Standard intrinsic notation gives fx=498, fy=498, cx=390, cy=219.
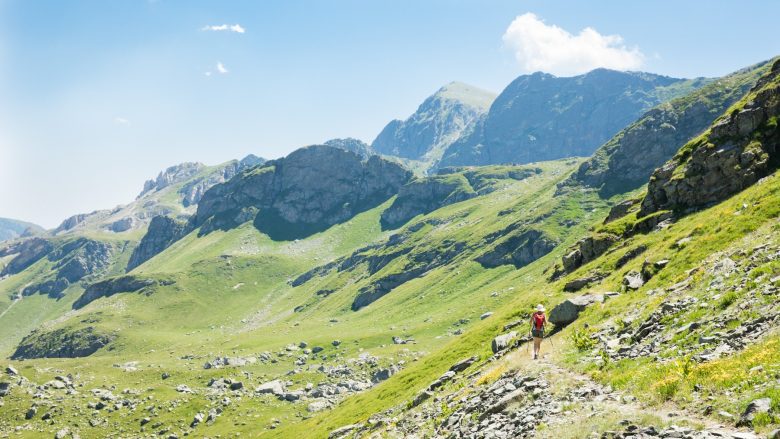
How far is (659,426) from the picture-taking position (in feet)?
57.7

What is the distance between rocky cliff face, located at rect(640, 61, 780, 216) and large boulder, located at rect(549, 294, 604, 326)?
2830 centimetres

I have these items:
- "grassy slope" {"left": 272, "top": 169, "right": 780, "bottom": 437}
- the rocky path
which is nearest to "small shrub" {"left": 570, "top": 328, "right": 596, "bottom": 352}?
"grassy slope" {"left": 272, "top": 169, "right": 780, "bottom": 437}

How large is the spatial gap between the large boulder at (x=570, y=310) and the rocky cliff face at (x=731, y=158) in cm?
2830

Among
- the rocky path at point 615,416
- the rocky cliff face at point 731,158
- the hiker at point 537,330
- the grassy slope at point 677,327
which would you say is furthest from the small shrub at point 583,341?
the rocky cliff face at point 731,158

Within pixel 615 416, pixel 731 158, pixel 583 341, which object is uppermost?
pixel 731 158

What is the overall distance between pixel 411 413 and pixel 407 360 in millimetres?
136195

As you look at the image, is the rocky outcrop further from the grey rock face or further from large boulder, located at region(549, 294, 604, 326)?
the grey rock face

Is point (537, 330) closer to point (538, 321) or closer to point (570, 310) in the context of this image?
point (538, 321)

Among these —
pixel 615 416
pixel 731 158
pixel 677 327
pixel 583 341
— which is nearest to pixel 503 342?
pixel 583 341

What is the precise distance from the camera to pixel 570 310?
137 ft

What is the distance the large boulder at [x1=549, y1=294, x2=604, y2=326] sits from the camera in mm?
41594

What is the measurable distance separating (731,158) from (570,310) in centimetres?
3384

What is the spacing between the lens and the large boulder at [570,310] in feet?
136

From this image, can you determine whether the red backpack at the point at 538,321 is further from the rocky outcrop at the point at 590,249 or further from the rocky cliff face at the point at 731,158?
the rocky outcrop at the point at 590,249
